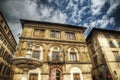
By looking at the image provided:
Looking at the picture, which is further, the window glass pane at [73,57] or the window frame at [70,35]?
the window frame at [70,35]

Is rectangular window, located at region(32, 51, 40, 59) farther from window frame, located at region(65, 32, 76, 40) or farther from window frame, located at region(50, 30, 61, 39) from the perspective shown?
window frame, located at region(65, 32, 76, 40)

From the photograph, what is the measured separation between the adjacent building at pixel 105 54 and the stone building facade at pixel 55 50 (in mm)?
5294

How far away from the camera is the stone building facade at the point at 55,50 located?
12879 millimetres

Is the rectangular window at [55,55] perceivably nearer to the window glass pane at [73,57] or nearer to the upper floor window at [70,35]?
the window glass pane at [73,57]

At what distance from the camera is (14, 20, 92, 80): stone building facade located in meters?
12.9

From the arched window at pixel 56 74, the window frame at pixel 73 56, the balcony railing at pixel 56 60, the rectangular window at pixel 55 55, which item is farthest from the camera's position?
the window frame at pixel 73 56

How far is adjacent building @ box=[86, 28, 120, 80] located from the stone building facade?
5294 millimetres

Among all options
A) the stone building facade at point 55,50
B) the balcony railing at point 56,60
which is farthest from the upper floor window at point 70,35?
the balcony railing at point 56,60

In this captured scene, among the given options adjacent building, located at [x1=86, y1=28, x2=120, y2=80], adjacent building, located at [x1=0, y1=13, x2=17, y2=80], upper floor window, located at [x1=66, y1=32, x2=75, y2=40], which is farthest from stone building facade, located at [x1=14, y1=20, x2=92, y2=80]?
adjacent building, located at [x1=0, y1=13, x2=17, y2=80]

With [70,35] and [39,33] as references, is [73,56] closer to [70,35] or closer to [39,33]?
[70,35]

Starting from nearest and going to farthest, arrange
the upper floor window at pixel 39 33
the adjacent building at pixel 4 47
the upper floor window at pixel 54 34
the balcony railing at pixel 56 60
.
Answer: the balcony railing at pixel 56 60 → the upper floor window at pixel 39 33 → the upper floor window at pixel 54 34 → the adjacent building at pixel 4 47

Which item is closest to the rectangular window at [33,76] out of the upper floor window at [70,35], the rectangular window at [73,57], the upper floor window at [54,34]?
the rectangular window at [73,57]

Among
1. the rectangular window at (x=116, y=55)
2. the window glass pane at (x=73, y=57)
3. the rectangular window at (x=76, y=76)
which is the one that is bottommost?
the rectangular window at (x=76, y=76)

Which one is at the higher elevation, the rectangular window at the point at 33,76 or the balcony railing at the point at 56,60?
the balcony railing at the point at 56,60
